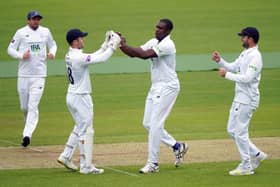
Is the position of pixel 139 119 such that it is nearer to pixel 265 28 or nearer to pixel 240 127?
pixel 240 127

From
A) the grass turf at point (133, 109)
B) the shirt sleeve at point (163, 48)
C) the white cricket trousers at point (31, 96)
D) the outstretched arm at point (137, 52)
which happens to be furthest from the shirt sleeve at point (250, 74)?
the white cricket trousers at point (31, 96)

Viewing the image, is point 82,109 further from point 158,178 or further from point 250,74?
point 250,74

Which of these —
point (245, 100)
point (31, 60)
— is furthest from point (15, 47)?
point (245, 100)

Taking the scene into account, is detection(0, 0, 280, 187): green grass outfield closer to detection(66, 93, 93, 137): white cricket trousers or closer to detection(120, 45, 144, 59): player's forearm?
detection(66, 93, 93, 137): white cricket trousers

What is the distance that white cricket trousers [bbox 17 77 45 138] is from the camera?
1700 cm

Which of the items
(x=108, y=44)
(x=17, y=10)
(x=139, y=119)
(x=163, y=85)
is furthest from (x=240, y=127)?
(x=17, y=10)

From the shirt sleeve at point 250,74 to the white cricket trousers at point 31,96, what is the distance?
16.4ft

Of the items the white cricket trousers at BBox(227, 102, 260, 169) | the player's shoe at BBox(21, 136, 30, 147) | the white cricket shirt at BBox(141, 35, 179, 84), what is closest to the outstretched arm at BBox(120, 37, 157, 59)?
the white cricket shirt at BBox(141, 35, 179, 84)

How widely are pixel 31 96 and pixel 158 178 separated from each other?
4506mm

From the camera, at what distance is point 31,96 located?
17141 millimetres

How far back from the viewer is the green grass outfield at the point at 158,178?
513 inches

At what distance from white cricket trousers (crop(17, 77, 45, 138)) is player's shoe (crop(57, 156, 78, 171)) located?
2834mm

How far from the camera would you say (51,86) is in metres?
26.6

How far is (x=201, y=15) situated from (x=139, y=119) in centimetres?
1992
